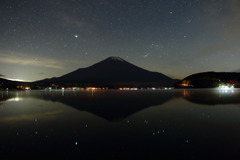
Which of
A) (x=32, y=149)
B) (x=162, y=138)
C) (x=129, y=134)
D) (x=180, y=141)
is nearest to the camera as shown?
(x=32, y=149)

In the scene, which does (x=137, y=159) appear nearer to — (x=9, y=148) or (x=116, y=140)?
(x=116, y=140)

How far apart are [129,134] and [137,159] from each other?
4077 mm

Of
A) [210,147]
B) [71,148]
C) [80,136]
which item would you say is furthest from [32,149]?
[210,147]

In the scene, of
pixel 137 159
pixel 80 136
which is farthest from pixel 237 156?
pixel 80 136

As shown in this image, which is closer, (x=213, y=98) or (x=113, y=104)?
(x=113, y=104)

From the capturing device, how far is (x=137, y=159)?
7.95 m

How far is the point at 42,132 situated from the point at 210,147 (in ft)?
30.3

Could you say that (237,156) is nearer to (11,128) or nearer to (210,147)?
(210,147)

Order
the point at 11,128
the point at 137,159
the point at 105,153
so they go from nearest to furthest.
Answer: the point at 137,159 → the point at 105,153 → the point at 11,128

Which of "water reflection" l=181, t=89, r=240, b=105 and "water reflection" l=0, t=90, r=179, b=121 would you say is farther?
"water reflection" l=181, t=89, r=240, b=105

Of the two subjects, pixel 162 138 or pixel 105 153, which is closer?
pixel 105 153

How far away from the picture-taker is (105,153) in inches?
340

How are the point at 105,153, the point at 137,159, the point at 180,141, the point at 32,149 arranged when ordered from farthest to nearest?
the point at 180,141
the point at 32,149
the point at 105,153
the point at 137,159

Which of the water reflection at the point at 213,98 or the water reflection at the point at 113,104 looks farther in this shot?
the water reflection at the point at 213,98
